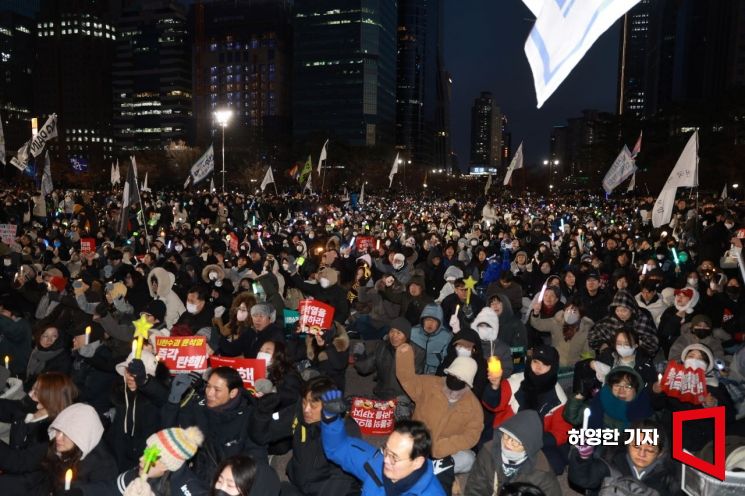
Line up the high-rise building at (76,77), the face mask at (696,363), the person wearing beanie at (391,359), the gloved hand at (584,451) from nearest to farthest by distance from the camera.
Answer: the gloved hand at (584,451) → the face mask at (696,363) → the person wearing beanie at (391,359) → the high-rise building at (76,77)

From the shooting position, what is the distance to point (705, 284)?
28.8 ft

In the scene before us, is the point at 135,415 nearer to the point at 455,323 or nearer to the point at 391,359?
the point at 391,359

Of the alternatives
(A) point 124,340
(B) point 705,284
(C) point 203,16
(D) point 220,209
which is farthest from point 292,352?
(C) point 203,16

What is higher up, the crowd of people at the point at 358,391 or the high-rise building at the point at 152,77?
the high-rise building at the point at 152,77

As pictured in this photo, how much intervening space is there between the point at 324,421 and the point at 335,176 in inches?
2462

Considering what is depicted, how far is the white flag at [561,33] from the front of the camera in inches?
81.0

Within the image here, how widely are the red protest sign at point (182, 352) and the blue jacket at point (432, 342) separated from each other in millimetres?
2213

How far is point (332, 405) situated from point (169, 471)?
984 millimetres

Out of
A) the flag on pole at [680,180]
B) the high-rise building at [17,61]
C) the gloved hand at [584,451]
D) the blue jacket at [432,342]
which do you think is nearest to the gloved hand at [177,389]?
the gloved hand at [584,451]

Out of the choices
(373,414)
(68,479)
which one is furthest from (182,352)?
(373,414)

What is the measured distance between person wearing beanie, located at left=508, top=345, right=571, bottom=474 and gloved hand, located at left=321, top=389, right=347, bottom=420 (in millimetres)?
1821

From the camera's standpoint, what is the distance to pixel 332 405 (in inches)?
139

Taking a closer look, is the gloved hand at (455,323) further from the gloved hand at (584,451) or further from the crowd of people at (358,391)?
the gloved hand at (584,451)

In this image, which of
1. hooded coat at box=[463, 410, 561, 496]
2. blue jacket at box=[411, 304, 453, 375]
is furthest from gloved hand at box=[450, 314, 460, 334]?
hooded coat at box=[463, 410, 561, 496]
